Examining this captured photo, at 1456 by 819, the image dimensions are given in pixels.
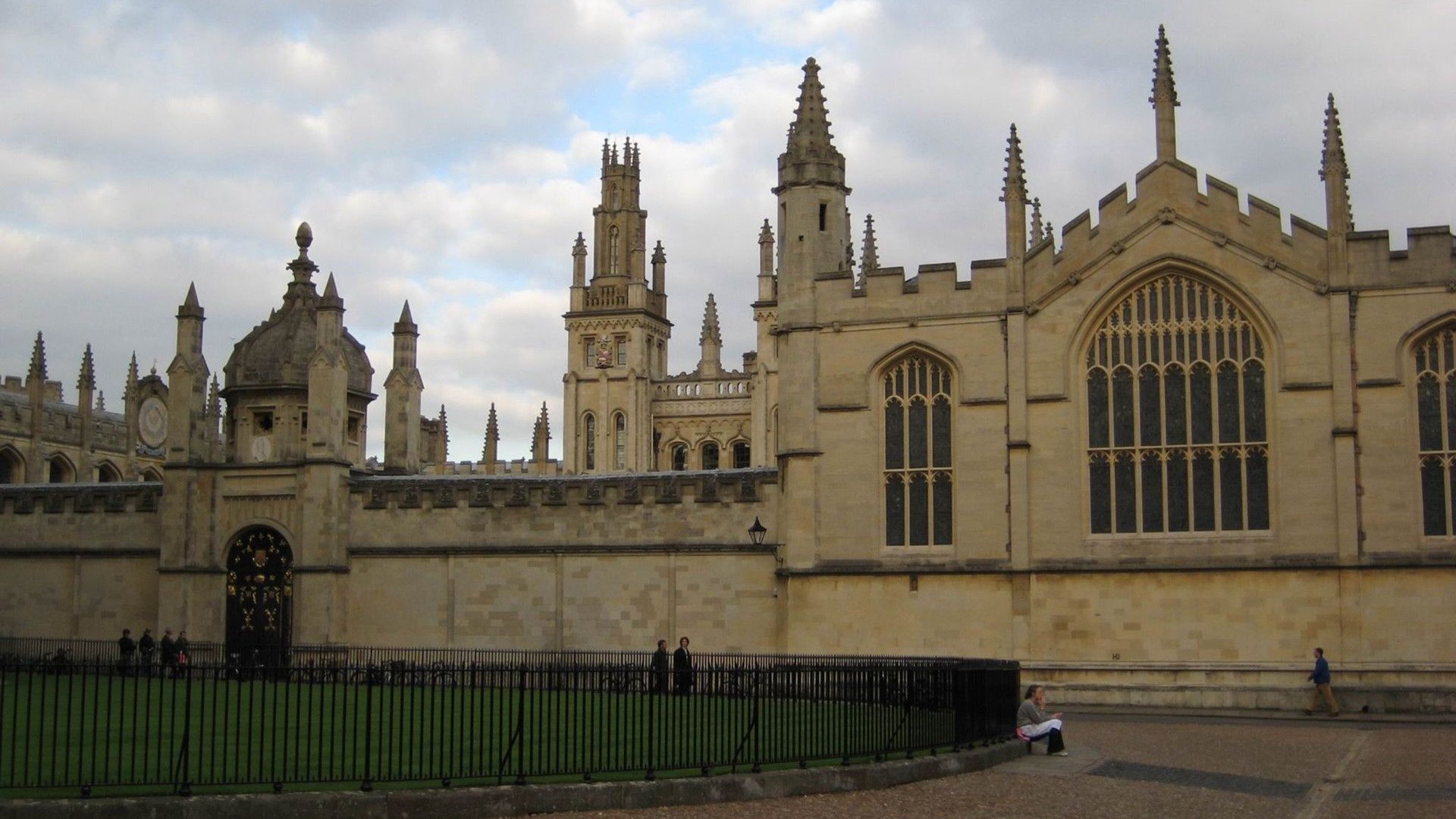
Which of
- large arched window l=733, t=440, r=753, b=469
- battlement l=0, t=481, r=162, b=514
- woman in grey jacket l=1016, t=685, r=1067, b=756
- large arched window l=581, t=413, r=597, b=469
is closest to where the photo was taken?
woman in grey jacket l=1016, t=685, r=1067, b=756

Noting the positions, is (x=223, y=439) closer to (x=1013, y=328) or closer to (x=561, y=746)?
(x=1013, y=328)

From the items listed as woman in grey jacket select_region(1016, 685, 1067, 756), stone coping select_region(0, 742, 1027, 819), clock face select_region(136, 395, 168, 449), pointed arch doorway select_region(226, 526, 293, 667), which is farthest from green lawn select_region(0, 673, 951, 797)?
clock face select_region(136, 395, 168, 449)

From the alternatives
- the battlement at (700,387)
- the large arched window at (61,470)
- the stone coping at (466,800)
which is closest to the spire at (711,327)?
the battlement at (700,387)

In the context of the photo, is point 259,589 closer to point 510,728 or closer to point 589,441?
point 510,728

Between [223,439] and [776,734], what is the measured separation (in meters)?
24.6

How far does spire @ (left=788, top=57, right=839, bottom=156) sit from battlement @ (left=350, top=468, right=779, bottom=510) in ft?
23.2

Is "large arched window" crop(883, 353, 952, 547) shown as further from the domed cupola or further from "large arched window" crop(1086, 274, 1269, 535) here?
the domed cupola

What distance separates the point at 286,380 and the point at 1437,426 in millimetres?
24542

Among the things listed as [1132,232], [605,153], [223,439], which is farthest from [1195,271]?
[605,153]

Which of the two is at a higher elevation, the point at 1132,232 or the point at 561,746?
the point at 1132,232

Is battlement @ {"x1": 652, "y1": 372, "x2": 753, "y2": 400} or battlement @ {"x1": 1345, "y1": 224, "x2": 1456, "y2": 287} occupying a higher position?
battlement @ {"x1": 652, "y1": 372, "x2": 753, "y2": 400}

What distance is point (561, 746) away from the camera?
1812cm

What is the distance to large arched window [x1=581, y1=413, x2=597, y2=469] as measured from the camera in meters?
95.9

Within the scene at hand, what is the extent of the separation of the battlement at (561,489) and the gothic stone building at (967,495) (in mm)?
79
